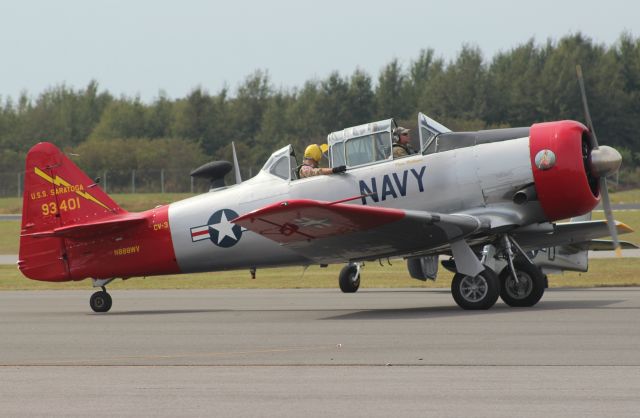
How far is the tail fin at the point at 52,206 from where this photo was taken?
17.6 m

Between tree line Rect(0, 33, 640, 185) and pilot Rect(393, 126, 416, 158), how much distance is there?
4849 centimetres

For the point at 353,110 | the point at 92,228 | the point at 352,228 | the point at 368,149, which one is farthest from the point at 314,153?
the point at 353,110

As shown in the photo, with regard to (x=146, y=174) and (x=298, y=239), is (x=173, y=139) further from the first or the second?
(x=298, y=239)

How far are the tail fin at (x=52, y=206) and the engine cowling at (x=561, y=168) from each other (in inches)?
274

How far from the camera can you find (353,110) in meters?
81.1

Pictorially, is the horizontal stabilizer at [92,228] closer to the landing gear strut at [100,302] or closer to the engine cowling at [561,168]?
the landing gear strut at [100,302]

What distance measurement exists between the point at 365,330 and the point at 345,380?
3.98m

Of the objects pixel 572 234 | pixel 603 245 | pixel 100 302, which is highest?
pixel 572 234

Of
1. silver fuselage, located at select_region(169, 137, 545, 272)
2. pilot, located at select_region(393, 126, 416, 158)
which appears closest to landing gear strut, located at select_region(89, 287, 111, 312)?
silver fuselage, located at select_region(169, 137, 545, 272)

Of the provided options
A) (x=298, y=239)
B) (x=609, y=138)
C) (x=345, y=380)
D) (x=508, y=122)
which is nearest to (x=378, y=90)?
(x=508, y=122)

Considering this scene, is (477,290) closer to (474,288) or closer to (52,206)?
(474,288)

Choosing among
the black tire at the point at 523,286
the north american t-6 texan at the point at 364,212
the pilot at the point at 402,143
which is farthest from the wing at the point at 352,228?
the pilot at the point at 402,143

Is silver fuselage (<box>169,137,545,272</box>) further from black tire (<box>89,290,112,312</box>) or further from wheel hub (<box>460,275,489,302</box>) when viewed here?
black tire (<box>89,290,112,312</box>)

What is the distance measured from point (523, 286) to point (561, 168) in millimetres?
1926
